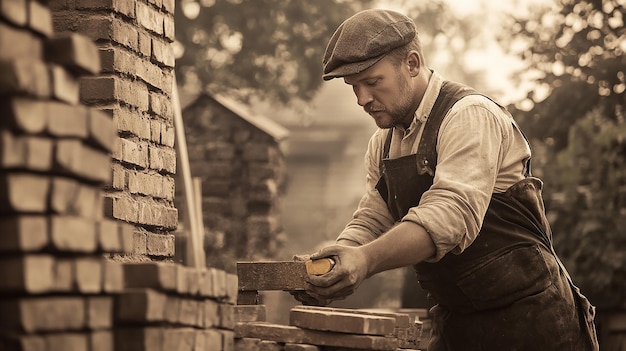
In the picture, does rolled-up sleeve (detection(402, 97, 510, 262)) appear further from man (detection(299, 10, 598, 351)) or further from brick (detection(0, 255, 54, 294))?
brick (detection(0, 255, 54, 294))

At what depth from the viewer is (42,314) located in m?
2.72

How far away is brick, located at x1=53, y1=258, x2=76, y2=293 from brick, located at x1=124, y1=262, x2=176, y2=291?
1.20 feet

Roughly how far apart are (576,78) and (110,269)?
906 cm

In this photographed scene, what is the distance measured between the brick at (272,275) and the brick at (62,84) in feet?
4.84

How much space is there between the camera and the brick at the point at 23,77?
2.61 m

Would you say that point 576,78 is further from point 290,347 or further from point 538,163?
point 290,347

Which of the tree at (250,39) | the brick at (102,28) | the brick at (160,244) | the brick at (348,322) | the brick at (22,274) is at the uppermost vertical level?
the tree at (250,39)

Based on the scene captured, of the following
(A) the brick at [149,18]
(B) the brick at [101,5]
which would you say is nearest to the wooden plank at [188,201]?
(A) the brick at [149,18]

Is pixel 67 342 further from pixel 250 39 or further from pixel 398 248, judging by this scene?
pixel 250 39

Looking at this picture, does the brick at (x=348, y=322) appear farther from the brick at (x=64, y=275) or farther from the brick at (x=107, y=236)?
the brick at (x=64, y=275)

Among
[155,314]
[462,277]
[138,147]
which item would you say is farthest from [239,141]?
[155,314]

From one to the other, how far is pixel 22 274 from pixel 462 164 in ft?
6.25

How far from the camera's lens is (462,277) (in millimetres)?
4398

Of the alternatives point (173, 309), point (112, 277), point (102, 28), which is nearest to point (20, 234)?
point (112, 277)
